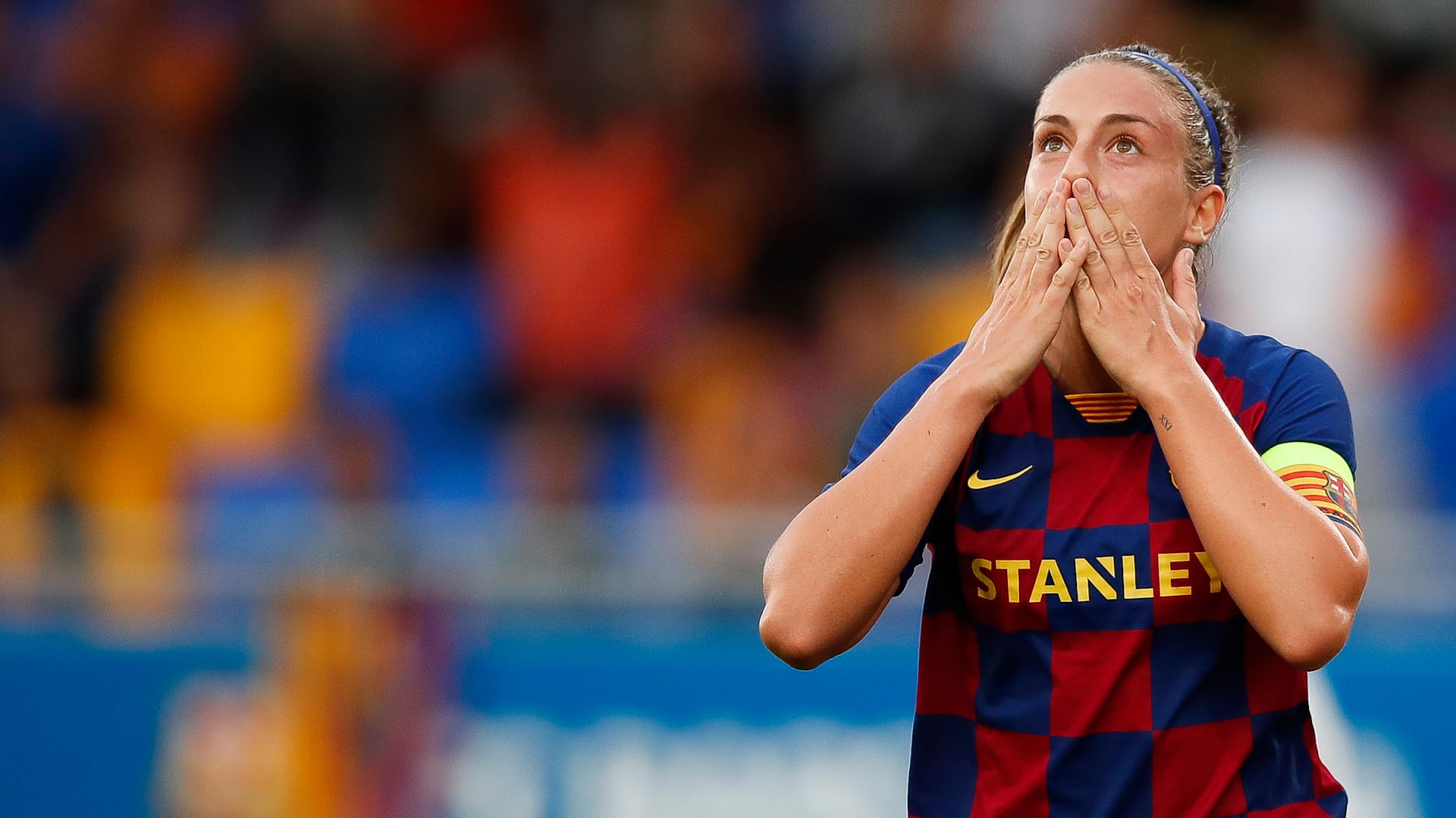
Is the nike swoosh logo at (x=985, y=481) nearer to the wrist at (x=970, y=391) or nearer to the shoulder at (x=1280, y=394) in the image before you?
the wrist at (x=970, y=391)

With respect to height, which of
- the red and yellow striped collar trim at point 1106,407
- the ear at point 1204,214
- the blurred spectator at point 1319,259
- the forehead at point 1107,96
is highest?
the blurred spectator at point 1319,259

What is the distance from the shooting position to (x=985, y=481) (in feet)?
8.48

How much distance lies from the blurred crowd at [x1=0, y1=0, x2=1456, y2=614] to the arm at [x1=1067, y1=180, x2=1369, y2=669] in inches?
140

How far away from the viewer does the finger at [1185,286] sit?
8.49 ft

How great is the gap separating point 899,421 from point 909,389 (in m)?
0.07

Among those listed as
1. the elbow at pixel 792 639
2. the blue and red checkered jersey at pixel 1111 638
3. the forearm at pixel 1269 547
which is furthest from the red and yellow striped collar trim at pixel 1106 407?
the elbow at pixel 792 639

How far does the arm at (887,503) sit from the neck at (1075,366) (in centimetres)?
14

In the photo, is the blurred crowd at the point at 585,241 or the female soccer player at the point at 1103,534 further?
the blurred crowd at the point at 585,241

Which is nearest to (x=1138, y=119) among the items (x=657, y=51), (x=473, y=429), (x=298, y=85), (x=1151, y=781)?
(x=1151, y=781)

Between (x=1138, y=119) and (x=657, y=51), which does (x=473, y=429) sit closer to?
(x=657, y=51)

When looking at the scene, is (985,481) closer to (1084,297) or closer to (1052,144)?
(1084,297)

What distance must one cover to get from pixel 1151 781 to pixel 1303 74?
4.57 meters

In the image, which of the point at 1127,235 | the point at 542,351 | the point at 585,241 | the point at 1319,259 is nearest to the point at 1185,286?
the point at 1127,235

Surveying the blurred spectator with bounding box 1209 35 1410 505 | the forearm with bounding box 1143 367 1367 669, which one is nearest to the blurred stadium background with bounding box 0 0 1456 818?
the blurred spectator with bounding box 1209 35 1410 505
